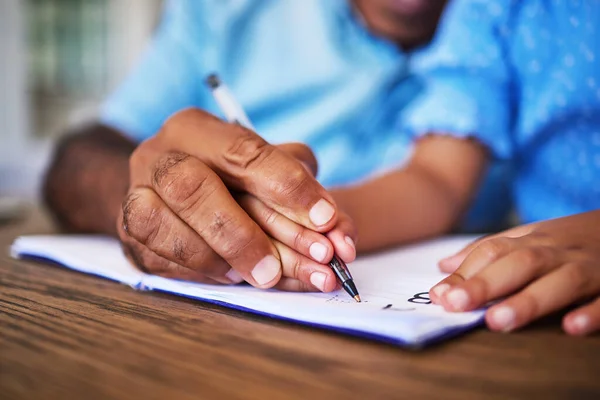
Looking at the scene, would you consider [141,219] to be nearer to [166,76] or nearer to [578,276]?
[578,276]

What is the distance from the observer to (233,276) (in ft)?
1.33

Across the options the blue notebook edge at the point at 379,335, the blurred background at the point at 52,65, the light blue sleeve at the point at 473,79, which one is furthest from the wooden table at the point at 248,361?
the blurred background at the point at 52,65

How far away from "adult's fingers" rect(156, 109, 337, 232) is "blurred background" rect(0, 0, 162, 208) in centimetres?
230

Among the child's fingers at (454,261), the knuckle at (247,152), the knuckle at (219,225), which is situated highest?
the knuckle at (247,152)

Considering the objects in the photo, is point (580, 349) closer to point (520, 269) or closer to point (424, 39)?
point (520, 269)

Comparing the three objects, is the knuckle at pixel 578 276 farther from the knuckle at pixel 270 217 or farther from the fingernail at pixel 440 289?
the knuckle at pixel 270 217

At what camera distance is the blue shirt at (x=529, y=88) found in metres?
0.64

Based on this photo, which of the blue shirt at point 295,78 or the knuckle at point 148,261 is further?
the blue shirt at point 295,78

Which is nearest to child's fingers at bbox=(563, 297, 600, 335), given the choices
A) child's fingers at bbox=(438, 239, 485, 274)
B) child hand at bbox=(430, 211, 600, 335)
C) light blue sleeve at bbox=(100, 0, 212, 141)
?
child hand at bbox=(430, 211, 600, 335)

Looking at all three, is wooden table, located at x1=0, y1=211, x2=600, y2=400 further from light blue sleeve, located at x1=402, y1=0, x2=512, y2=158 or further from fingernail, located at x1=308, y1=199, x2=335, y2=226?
light blue sleeve, located at x1=402, y1=0, x2=512, y2=158

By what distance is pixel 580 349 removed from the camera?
27 centimetres

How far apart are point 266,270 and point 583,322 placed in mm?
202

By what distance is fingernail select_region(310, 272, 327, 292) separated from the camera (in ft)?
1.22

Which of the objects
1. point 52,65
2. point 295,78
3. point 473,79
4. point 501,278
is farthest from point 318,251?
point 52,65
